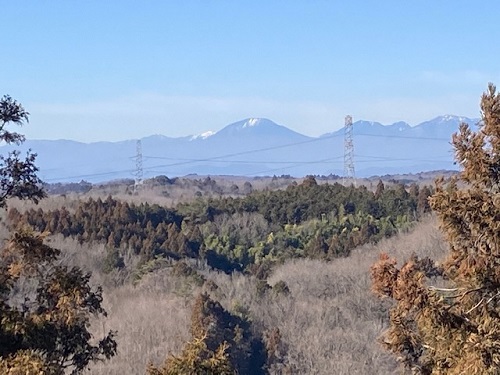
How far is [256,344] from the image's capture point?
1368 inches

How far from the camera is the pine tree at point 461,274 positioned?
6.60 m

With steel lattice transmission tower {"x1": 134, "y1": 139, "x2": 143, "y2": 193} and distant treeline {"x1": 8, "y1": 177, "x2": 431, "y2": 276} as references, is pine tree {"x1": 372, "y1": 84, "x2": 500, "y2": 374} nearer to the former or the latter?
distant treeline {"x1": 8, "y1": 177, "x2": 431, "y2": 276}

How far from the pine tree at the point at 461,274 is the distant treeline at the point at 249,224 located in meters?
37.5

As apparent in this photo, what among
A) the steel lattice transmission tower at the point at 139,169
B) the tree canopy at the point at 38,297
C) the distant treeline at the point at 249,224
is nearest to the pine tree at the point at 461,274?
the tree canopy at the point at 38,297

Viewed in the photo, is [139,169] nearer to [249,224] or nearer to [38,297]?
[249,224]

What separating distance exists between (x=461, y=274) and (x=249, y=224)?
168ft

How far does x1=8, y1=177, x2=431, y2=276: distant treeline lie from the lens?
4897 cm

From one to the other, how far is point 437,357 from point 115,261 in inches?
1533

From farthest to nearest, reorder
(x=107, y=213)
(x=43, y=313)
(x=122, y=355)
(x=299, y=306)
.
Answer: (x=107, y=213)
(x=299, y=306)
(x=122, y=355)
(x=43, y=313)

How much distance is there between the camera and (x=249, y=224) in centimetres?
5825

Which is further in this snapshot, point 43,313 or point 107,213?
point 107,213

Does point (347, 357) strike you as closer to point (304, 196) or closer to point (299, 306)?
point (299, 306)

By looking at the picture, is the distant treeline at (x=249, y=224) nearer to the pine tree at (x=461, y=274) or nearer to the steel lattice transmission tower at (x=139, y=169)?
the steel lattice transmission tower at (x=139, y=169)

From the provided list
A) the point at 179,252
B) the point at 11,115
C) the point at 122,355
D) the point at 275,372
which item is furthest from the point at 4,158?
the point at 179,252
